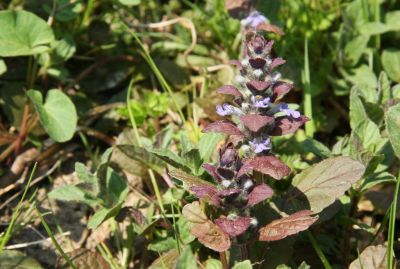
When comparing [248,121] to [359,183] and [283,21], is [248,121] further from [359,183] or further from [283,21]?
[283,21]

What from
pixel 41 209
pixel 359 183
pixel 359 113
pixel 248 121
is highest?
pixel 248 121

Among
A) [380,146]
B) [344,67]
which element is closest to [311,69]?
[344,67]

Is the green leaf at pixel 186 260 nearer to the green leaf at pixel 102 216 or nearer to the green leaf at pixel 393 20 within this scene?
the green leaf at pixel 102 216

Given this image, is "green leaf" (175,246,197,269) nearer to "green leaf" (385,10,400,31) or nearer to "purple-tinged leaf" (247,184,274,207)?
"purple-tinged leaf" (247,184,274,207)

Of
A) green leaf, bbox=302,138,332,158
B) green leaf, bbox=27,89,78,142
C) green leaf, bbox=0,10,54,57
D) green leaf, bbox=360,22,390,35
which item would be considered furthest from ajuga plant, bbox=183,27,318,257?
green leaf, bbox=360,22,390,35

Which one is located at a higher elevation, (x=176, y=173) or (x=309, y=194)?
(x=176, y=173)

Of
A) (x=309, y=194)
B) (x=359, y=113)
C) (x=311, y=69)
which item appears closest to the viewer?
(x=309, y=194)

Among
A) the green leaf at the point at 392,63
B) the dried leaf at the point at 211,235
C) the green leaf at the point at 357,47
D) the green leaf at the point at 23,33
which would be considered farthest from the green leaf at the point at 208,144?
the green leaf at the point at 392,63
